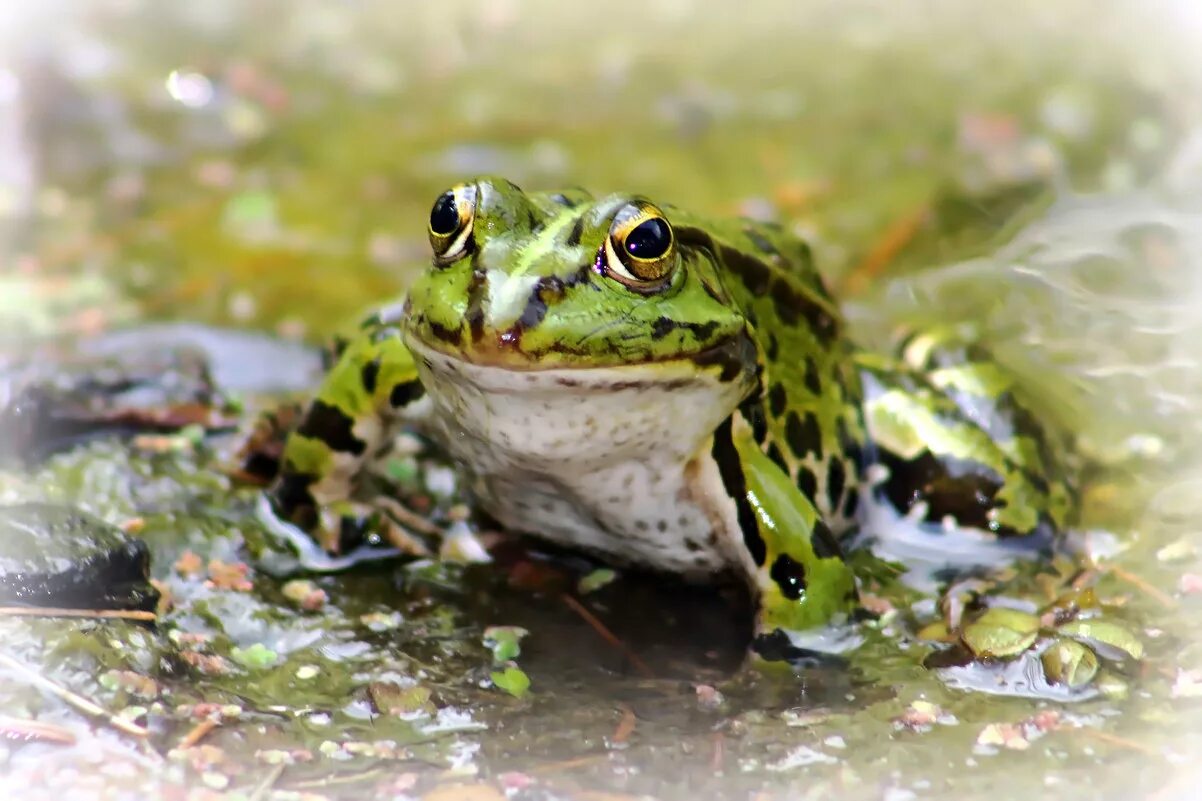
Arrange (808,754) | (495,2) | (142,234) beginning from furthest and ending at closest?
(495,2)
(142,234)
(808,754)

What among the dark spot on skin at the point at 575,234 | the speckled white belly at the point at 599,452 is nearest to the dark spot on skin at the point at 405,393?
the speckled white belly at the point at 599,452

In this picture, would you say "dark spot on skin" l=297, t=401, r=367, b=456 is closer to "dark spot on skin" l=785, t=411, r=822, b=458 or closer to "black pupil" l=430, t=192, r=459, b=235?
"black pupil" l=430, t=192, r=459, b=235

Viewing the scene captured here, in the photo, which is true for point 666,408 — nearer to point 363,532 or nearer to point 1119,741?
point 363,532

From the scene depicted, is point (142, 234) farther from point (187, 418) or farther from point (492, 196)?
point (492, 196)

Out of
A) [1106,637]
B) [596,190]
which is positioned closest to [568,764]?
[1106,637]

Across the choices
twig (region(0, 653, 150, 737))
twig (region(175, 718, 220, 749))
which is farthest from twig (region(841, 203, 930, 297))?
twig (region(0, 653, 150, 737))

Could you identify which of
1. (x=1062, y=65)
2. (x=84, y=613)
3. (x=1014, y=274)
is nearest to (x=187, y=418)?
(x=84, y=613)
